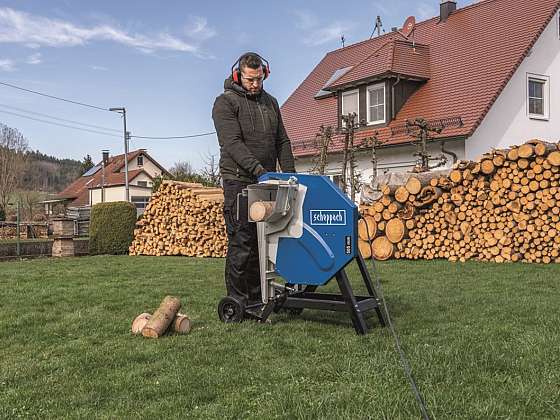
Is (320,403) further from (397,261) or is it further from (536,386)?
(397,261)

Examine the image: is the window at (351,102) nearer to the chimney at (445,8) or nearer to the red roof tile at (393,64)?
the red roof tile at (393,64)

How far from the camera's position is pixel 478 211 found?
32.4 feet

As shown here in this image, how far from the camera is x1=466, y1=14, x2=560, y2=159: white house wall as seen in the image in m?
15.2

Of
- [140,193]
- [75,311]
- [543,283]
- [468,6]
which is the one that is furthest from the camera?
[140,193]

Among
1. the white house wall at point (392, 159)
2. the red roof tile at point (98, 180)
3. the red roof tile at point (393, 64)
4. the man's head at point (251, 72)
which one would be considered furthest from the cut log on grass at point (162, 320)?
the red roof tile at point (98, 180)

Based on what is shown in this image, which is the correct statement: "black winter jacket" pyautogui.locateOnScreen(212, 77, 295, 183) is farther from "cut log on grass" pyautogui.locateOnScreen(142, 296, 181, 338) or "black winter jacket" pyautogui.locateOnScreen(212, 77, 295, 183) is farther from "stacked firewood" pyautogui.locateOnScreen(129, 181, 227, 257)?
"stacked firewood" pyautogui.locateOnScreen(129, 181, 227, 257)

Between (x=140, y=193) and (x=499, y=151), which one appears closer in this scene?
(x=499, y=151)

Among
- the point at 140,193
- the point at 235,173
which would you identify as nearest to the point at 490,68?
the point at 235,173

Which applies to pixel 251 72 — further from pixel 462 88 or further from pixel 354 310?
pixel 462 88

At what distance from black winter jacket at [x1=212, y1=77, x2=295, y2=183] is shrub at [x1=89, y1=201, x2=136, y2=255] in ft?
35.1

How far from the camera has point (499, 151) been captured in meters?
9.52

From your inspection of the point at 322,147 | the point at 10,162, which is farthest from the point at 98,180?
the point at 322,147

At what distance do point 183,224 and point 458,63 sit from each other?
28.6 ft

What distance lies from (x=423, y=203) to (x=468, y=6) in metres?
11.1
